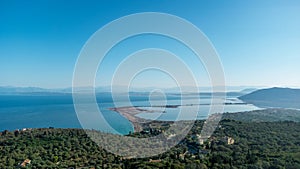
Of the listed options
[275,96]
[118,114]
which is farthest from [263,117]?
[275,96]

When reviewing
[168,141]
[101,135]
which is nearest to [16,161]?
[101,135]

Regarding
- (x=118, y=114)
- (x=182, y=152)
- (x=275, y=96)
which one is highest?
(x=275, y=96)

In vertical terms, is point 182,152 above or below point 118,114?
below

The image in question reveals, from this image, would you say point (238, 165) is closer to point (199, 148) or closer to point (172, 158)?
point (172, 158)

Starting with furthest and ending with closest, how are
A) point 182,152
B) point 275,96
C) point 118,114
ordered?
point 275,96 → point 118,114 → point 182,152

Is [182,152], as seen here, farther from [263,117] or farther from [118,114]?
[263,117]

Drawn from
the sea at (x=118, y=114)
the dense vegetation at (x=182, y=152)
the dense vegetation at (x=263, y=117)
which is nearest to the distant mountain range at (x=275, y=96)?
the sea at (x=118, y=114)

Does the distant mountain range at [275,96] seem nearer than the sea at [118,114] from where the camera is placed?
No

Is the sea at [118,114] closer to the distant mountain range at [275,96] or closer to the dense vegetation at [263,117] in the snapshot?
the dense vegetation at [263,117]
